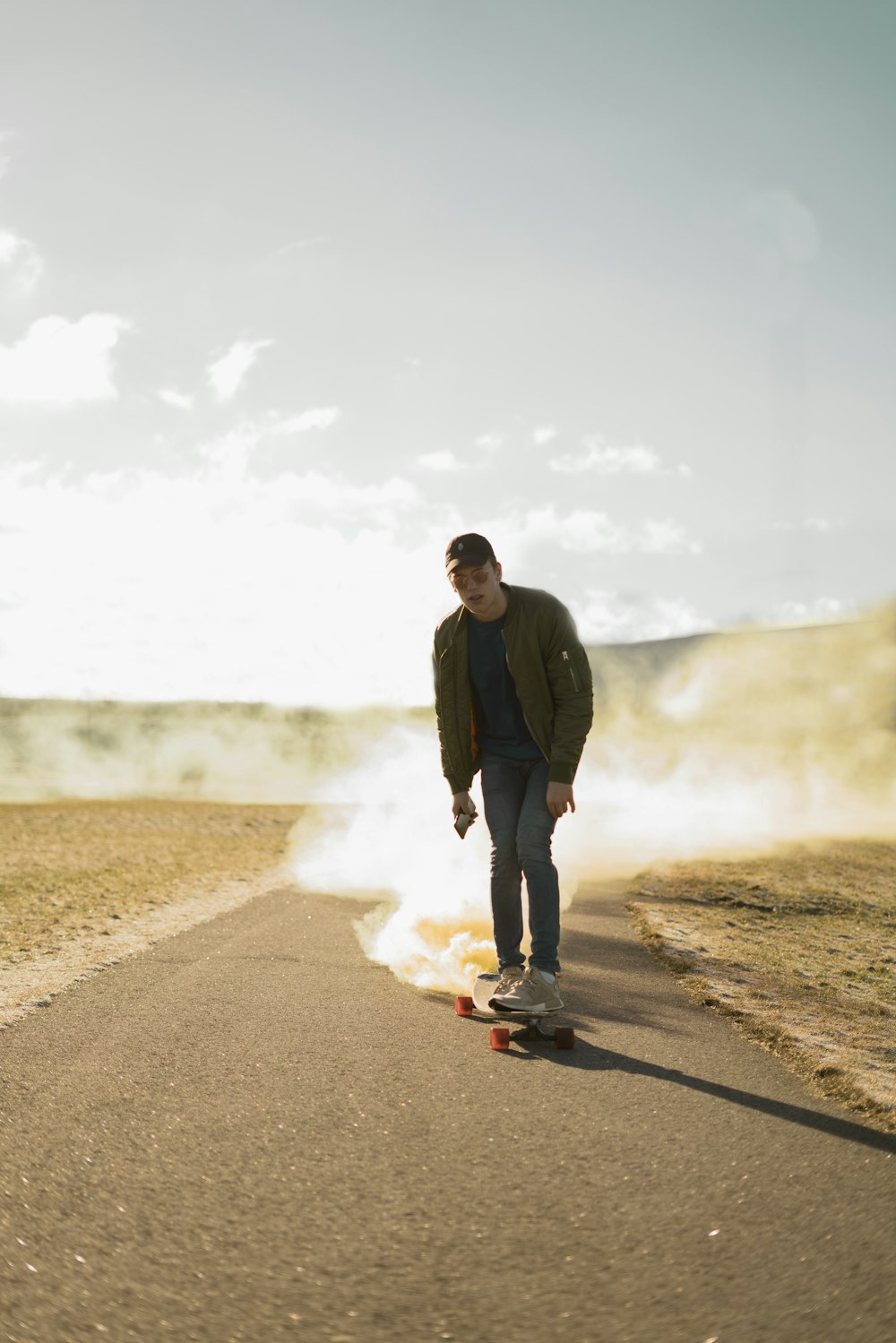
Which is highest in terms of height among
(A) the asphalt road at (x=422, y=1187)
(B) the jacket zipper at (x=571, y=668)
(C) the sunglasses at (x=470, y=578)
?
(C) the sunglasses at (x=470, y=578)

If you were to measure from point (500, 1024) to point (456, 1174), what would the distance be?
2.32 metres

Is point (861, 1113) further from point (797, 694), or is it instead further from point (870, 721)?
point (870, 721)

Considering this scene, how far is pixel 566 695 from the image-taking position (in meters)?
5.93

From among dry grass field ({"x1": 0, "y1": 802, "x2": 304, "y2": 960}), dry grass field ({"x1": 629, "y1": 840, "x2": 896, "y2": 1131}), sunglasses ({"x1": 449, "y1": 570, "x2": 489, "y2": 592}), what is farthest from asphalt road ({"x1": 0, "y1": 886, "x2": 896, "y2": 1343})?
dry grass field ({"x1": 0, "y1": 802, "x2": 304, "y2": 960})

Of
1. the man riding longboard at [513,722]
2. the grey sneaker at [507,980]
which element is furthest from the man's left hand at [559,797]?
the grey sneaker at [507,980]

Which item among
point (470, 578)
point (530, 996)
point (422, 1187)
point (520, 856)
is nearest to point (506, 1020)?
point (530, 996)

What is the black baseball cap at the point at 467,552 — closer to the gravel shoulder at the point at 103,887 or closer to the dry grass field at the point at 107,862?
the gravel shoulder at the point at 103,887

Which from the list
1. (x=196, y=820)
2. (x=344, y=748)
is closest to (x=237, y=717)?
(x=344, y=748)

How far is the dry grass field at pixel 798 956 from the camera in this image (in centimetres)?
499

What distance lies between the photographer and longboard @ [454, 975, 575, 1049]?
510cm

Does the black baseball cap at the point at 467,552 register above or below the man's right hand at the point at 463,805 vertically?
above

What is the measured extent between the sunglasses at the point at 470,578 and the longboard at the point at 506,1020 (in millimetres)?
2064

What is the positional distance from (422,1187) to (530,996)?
86.7 inches

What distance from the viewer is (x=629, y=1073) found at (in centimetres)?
464
